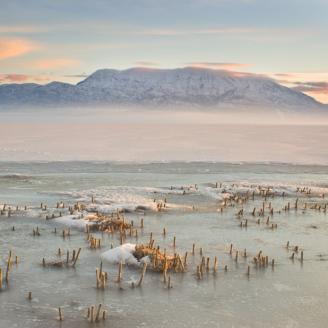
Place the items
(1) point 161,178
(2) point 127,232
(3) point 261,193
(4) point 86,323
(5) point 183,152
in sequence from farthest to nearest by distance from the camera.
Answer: (5) point 183,152 < (1) point 161,178 < (3) point 261,193 < (2) point 127,232 < (4) point 86,323

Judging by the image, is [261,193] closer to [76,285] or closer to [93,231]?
[93,231]

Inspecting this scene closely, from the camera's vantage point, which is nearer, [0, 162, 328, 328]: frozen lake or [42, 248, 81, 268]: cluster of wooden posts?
[0, 162, 328, 328]: frozen lake

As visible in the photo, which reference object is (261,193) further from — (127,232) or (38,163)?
(38,163)

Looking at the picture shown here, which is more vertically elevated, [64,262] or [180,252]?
[180,252]

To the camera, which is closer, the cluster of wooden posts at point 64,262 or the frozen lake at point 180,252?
the frozen lake at point 180,252

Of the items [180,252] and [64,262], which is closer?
[64,262]

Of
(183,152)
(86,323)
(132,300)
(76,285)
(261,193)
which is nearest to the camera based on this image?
(86,323)

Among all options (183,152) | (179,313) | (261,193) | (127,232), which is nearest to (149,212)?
(127,232)

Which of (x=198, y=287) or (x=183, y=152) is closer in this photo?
(x=198, y=287)

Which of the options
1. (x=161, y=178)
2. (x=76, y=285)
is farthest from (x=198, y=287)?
(x=161, y=178)
